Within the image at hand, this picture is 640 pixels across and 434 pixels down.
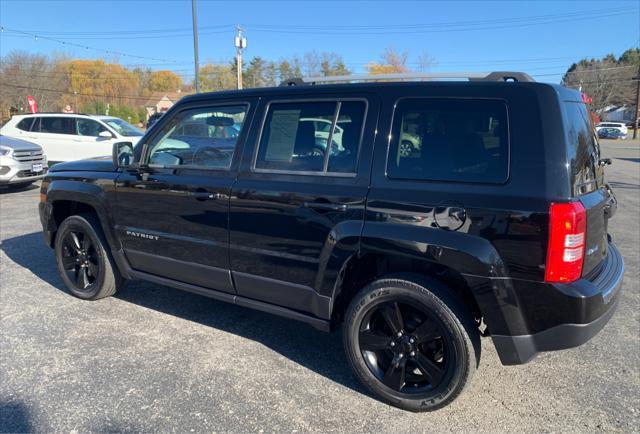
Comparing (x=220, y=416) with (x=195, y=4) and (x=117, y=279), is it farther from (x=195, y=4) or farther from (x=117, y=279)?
(x=195, y=4)

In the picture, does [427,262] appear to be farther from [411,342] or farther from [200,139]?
[200,139]

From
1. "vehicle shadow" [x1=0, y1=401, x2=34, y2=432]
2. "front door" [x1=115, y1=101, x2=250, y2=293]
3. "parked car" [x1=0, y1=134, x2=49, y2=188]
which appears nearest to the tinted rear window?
"front door" [x1=115, y1=101, x2=250, y2=293]

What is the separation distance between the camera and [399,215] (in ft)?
8.72

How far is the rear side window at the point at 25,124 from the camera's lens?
1309cm

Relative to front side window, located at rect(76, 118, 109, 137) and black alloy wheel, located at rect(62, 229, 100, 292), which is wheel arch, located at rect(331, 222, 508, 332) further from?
front side window, located at rect(76, 118, 109, 137)

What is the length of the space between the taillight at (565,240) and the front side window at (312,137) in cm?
118

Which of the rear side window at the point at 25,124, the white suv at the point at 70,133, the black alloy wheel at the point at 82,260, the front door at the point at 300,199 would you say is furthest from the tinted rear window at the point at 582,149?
the rear side window at the point at 25,124

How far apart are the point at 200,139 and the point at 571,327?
2913mm

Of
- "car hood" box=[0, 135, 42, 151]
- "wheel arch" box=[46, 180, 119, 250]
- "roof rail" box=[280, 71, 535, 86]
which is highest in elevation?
"roof rail" box=[280, 71, 535, 86]

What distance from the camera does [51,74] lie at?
163 feet

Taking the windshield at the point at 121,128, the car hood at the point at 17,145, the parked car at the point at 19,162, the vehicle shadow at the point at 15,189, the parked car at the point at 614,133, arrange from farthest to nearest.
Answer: the parked car at the point at 614,133 → the windshield at the point at 121,128 → the vehicle shadow at the point at 15,189 → the car hood at the point at 17,145 → the parked car at the point at 19,162

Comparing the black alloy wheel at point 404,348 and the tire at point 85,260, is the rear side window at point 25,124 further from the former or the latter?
the black alloy wheel at point 404,348

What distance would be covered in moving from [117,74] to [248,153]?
73.0 metres

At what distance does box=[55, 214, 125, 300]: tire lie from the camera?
4246 millimetres
